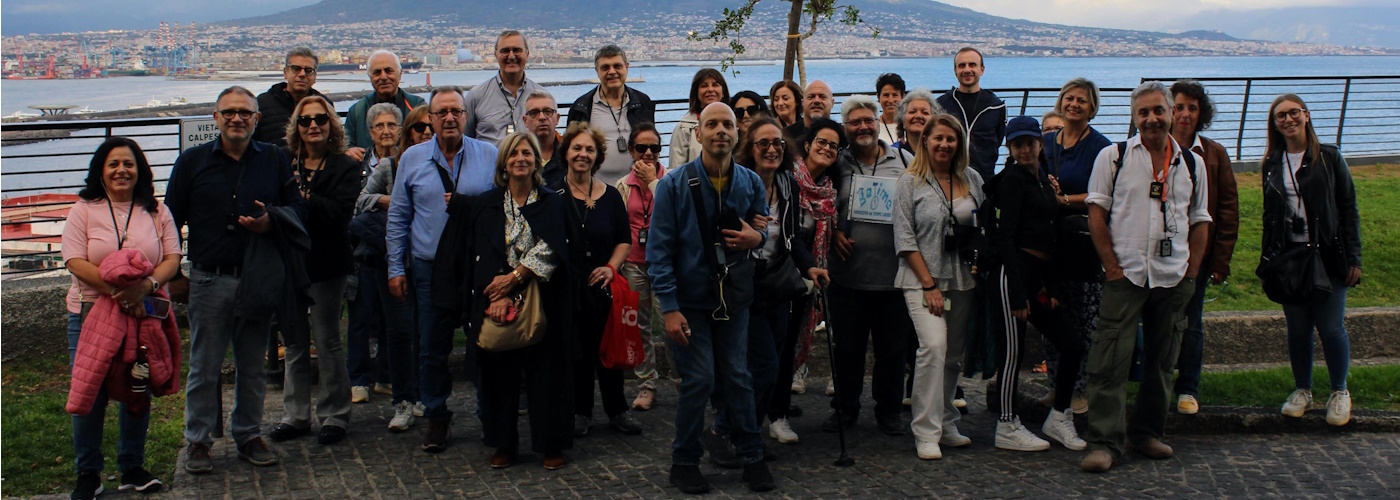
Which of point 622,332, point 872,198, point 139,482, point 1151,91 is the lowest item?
point 139,482

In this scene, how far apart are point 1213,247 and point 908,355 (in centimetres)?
205

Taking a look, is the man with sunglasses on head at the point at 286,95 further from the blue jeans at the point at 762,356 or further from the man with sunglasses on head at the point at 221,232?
the blue jeans at the point at 762,356

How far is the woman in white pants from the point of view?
6391 millimetres

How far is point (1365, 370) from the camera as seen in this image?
26.6 feet

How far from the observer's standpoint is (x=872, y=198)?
21.9 feet

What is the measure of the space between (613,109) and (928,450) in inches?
121

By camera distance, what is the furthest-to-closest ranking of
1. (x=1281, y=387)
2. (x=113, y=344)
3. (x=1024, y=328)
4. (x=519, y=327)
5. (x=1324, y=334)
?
(x=1281, y=387)
(x=1324, y=334)
(x=1024, y=328)
(x=519, y=327)
(x=113, y=344)

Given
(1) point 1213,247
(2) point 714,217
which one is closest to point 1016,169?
(1) point 1213,247

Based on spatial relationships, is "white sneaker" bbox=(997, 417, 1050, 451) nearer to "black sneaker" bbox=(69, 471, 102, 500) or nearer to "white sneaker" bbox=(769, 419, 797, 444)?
"white sneaker" bbox=(769, 419, 797, 444)

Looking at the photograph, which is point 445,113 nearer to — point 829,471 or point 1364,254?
point 829,471

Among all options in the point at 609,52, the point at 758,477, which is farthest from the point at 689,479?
the point at 609,52

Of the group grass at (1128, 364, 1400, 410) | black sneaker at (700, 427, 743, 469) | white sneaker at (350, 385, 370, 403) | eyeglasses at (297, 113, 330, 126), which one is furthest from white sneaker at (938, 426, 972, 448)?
eyeglasses at (297, 113, 330, 126)

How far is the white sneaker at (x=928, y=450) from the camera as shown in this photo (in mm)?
6398

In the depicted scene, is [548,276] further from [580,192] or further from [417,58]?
[417,58]
